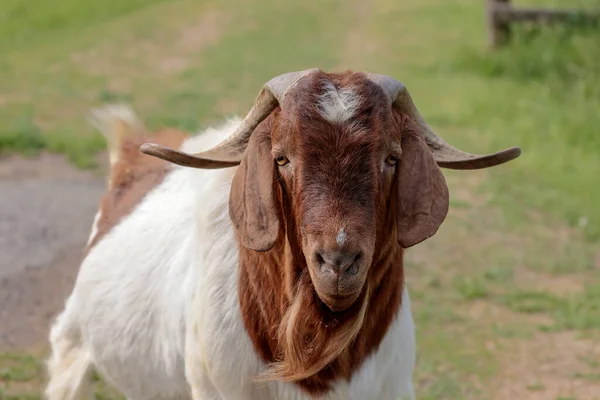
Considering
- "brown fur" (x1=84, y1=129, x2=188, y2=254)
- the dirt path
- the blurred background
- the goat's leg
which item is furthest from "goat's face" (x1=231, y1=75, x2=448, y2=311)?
the dirt path

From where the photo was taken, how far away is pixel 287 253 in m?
3.37

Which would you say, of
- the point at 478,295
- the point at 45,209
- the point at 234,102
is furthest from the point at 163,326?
the point at 234,102

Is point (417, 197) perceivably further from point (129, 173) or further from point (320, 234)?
point (129, 173)

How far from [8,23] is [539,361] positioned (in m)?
11.3

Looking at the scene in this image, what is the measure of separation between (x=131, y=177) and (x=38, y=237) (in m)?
3.01

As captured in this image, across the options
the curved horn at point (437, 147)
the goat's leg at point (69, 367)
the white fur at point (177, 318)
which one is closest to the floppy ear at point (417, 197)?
the curved horn at point (437, 147)

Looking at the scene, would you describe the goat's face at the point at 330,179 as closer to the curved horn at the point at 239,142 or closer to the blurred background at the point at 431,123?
the curved horn at the point at 239,142

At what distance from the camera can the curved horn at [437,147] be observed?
3.31 metres

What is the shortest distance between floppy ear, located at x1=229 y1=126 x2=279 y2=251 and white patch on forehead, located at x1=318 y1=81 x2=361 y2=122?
0.28 meters

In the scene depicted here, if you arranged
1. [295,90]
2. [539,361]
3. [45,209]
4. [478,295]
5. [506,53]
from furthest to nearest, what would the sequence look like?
1. [506,53]
2. [45,209]
3. [478,295]
4. [539,361]
5. [295,90]

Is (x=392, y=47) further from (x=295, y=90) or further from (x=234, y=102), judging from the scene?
(x=295, y=90)

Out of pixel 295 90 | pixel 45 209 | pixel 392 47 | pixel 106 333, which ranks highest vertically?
pixel 295 90

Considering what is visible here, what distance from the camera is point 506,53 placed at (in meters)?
12.9

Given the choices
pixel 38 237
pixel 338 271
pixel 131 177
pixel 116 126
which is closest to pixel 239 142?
pixel 338 271
